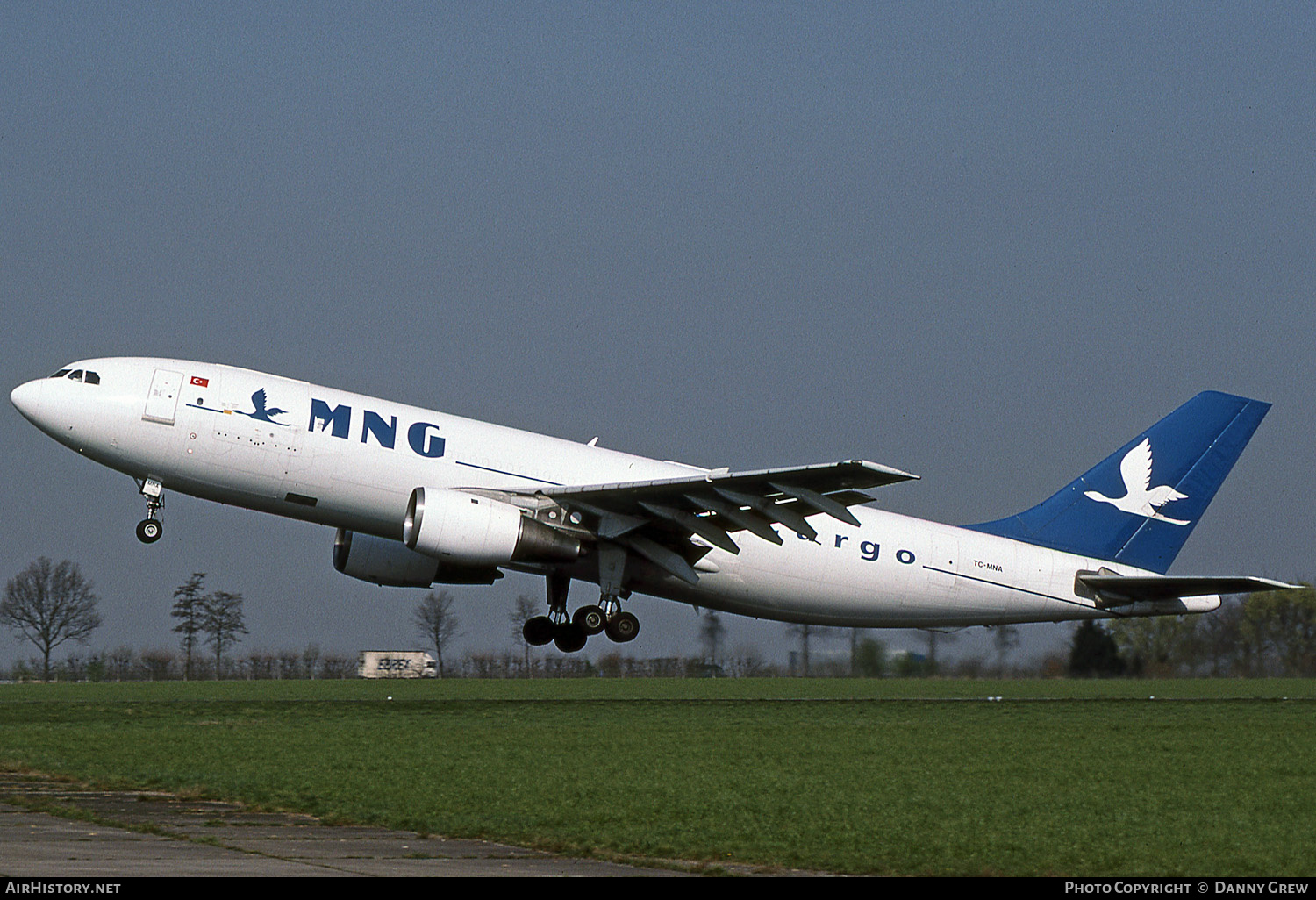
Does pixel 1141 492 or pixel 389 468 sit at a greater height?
pixel 1141 492

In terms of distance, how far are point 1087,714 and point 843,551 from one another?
243 inches

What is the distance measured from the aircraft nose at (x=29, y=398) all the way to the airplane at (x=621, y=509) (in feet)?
0.18

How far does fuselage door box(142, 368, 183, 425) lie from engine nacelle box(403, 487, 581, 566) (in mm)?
4807

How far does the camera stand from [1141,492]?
1470 inches

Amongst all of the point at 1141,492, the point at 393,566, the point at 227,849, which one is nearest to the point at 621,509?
the point at 393,566

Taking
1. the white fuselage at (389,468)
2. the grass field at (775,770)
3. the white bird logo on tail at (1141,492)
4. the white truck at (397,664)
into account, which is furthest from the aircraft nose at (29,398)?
the white truck at (397,664)

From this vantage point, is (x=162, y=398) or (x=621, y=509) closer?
(x=162, y=398)

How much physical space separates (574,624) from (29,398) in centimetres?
1176

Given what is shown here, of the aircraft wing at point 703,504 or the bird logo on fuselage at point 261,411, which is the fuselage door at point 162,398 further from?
the aircraft wing at point 703,504

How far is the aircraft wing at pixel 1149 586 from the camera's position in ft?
113

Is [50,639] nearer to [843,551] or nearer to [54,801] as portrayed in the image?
[843,551]

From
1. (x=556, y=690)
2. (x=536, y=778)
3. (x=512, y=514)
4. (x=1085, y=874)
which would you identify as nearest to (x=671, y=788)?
(x=536, y=778)

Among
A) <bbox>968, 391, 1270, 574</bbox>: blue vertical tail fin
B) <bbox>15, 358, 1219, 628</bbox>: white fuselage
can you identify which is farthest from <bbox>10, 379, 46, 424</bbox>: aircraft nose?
<bbox>968, 391, 1270, 574</bbox>: blue vertical tail fin

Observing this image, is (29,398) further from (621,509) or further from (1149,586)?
(1149,586)
